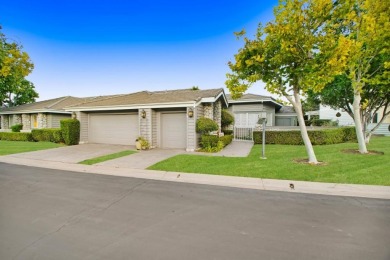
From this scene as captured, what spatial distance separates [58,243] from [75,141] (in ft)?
44.5

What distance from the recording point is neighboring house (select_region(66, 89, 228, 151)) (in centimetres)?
1204

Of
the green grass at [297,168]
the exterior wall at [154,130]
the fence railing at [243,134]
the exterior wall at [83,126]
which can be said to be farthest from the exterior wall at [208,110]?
the exterior wall at [83,126]

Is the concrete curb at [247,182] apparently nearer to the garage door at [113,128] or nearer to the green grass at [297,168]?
the green grass at [297,168]

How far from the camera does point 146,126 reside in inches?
Answer: 502

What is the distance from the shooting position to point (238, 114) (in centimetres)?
2092

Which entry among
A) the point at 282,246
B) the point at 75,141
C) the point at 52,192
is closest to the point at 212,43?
the point at 75,141

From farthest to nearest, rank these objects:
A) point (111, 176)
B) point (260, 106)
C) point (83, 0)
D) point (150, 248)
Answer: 1. point (260, 106)
2. point (83, 0)
3. point (111, 176)
4. point (150, 248)

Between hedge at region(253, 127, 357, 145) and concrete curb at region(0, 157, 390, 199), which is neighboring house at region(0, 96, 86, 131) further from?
hedge at region(253, 127, 357, 145)

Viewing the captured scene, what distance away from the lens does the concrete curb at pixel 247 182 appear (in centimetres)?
536

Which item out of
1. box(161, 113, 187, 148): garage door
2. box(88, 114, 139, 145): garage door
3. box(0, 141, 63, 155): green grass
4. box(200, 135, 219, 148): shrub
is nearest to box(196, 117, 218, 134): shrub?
box(200, 135, 219, 148): shrub

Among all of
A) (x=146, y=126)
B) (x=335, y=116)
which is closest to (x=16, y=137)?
(x=146, y=126)

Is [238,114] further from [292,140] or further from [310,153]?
[310,153]

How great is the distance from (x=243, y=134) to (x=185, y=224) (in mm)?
14011

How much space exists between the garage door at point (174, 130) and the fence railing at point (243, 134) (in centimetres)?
602
